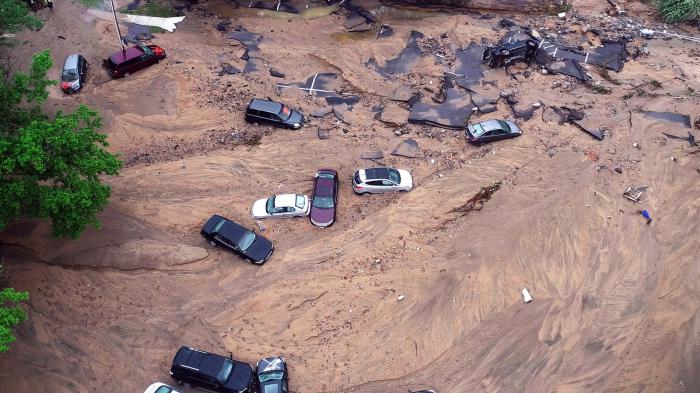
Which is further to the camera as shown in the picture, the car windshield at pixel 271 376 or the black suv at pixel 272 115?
the black suv at pixel 272 115

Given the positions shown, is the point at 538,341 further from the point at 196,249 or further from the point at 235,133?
the point at 235,133

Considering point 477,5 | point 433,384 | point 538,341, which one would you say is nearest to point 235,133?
point 433,384

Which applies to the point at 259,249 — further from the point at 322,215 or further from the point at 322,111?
the point at 322,111

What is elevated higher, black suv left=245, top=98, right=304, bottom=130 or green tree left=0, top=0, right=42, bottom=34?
green tree left=0, top=0, right=42, bottom=34

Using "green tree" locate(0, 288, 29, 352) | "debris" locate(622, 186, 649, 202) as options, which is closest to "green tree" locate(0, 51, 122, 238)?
"green tree" locate(0, 288, 29, 352)

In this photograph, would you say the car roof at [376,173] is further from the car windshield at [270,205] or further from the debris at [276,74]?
the debris at [276,74]

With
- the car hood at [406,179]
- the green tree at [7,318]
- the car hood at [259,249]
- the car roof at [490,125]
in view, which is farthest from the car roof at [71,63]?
the car roof at [490,125]

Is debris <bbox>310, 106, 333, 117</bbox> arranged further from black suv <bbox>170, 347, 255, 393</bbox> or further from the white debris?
black suv <bbox>170, 347, 255, 393</bbox>
